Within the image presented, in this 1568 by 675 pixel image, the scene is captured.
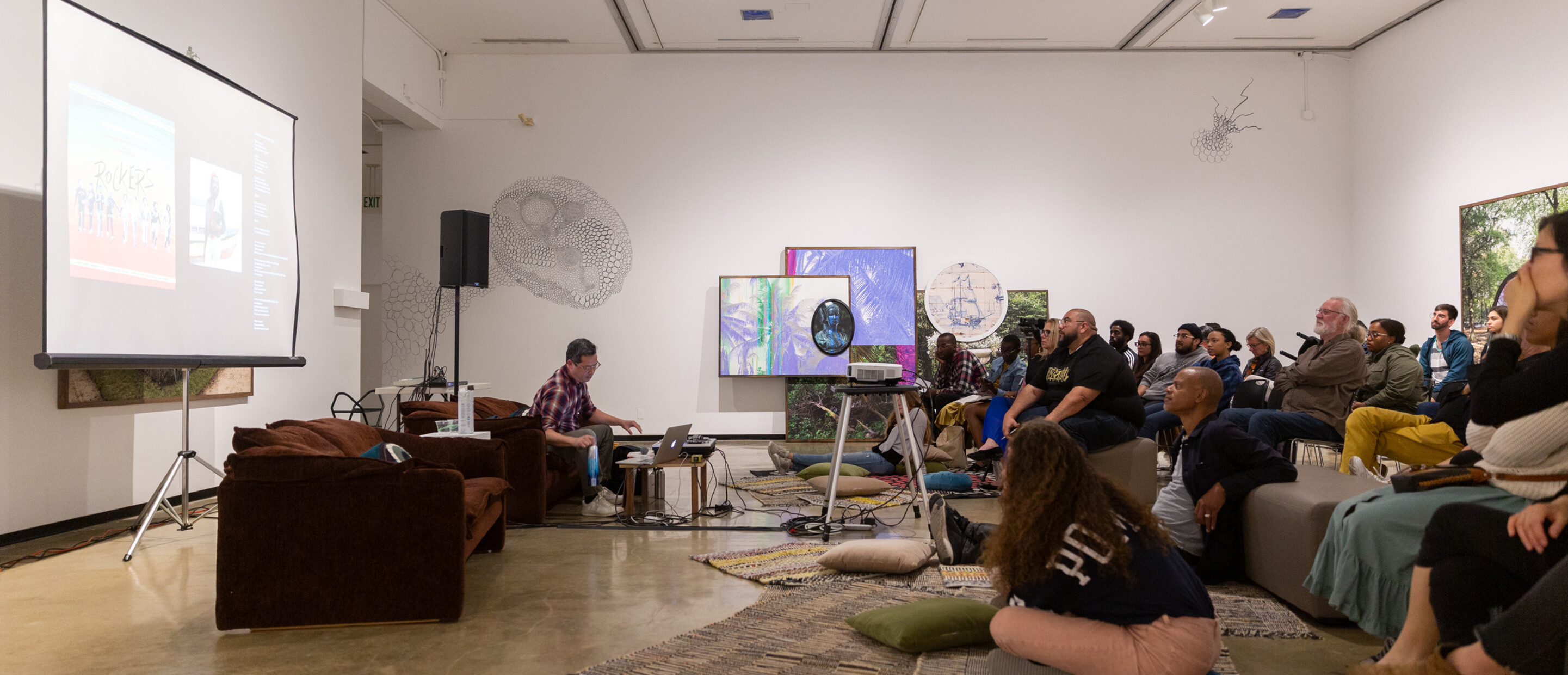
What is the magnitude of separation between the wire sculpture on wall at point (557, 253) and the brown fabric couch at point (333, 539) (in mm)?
6446

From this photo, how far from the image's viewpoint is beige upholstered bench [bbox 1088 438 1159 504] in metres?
4.79

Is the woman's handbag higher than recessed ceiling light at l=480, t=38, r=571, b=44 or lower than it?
lower

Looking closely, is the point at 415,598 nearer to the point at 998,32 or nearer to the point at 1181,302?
the point at 998,32

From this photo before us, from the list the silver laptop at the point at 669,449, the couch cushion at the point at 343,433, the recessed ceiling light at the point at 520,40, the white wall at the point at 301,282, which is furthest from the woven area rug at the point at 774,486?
the recessed ceiling light at the point at 520,40

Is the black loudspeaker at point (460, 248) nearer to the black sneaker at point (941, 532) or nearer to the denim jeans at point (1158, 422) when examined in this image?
the black sneaker at point (941, 532)

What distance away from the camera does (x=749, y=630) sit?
2932 mm

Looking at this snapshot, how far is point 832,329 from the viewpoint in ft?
30.5

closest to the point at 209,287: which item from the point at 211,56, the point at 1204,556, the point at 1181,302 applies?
the point at 211,56

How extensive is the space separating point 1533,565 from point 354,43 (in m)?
8.50

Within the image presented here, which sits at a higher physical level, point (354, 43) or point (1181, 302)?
point (354, 43)

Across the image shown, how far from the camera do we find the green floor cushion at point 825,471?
6.34 m

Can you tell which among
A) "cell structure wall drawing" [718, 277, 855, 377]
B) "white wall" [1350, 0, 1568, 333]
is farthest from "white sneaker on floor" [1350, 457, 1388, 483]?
"cell structure wall drawing" [718, 277, 855, 377]

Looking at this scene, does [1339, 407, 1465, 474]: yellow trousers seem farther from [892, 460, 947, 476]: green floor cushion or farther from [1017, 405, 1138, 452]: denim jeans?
[892, 460, 947, 476]: green floor cushion

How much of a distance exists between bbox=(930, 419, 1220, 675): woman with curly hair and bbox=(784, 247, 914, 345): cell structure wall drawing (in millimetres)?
7200
